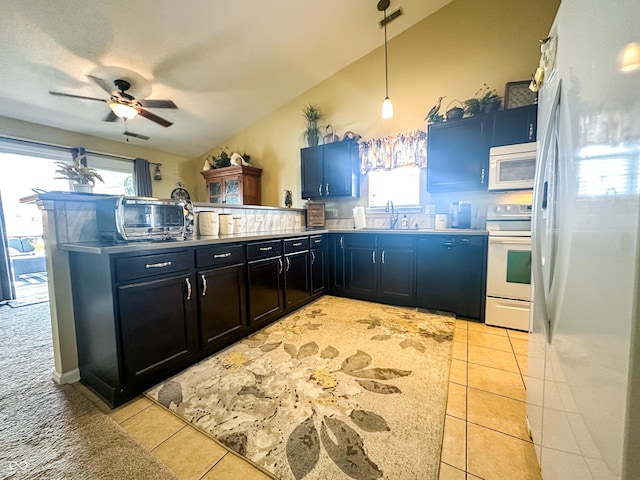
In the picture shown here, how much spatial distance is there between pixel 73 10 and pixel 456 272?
4491 mm

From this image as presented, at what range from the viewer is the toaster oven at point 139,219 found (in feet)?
5.45

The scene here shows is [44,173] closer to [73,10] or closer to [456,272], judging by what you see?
[73,10]

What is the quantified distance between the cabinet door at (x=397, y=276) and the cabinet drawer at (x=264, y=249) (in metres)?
1.30

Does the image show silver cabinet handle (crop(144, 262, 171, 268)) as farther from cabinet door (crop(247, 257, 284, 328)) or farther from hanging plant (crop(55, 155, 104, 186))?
hanging plant (crop(55, 155, 104, 186))

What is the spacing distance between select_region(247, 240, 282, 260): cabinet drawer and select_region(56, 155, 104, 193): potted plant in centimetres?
121

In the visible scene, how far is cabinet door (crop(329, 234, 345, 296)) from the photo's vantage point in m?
3.46

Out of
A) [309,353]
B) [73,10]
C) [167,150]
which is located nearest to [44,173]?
[167,150]

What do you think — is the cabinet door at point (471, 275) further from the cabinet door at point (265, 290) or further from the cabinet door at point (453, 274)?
the cabinet door at point (265, 290)

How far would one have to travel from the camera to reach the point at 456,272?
9.04ft

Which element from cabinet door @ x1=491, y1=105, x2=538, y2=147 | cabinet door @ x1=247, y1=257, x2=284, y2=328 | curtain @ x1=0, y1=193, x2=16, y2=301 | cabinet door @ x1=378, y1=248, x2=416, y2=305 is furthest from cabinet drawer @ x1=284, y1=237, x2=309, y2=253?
curtain @ x1=0, y1=193, x2=16, y2=301

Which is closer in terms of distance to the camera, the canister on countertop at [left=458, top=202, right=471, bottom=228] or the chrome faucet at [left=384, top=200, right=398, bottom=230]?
the canister on countertop at [left=458, top=202, right=471, bottom=228]

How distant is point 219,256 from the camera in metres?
2.05

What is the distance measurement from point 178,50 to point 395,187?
318cm

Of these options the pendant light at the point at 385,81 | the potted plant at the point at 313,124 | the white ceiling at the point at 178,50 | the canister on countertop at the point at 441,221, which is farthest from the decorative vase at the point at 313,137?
the canister on countertop at the point at 441,221
